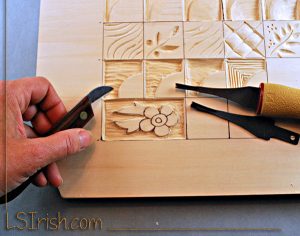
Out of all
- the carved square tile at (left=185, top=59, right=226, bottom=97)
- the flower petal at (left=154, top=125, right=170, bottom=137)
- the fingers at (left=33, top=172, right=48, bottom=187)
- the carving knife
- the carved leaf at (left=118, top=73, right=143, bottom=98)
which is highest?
the carved square tile at (left=185, top=59, right=226, bottom=97)

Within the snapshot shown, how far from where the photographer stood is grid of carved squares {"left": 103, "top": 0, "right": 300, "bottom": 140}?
786 millimetres

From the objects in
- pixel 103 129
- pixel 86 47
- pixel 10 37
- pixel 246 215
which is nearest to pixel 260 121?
pixel 246 215

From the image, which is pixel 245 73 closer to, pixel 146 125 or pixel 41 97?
pixel 146 125

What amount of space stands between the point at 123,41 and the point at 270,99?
1.34 feet

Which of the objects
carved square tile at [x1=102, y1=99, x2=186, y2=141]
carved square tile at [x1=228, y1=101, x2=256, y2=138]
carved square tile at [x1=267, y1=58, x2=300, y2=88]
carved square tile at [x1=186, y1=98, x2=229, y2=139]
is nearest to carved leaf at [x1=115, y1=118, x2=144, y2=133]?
carved square tile at [x1=102, y1=99, x2=186, y2=141]

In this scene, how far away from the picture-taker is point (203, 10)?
34.2 inches

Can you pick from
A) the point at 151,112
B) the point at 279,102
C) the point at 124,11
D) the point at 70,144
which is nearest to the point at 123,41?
the point at 124,11

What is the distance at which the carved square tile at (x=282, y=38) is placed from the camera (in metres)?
0.83

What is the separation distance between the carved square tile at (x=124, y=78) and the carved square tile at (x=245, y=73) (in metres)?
0.24

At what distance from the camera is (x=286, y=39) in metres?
0.84

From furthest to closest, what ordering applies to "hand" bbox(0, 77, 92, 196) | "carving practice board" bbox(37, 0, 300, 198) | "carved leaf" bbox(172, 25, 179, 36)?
"carved leaf" bbox(172, 25, 179, 36)
"carving practice board" bbox(37, 0, 300, 198)
"hand" bbox(0, 77, 92, 196)

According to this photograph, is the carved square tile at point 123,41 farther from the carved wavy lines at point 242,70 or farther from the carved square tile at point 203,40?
the carved wavy lines at point 242,70

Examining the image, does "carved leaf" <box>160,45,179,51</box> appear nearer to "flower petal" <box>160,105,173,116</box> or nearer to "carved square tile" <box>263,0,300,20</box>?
"flower petal" <box>160,105,173,116</box>

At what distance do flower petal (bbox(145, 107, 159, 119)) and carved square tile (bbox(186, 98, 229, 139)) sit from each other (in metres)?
0.08
